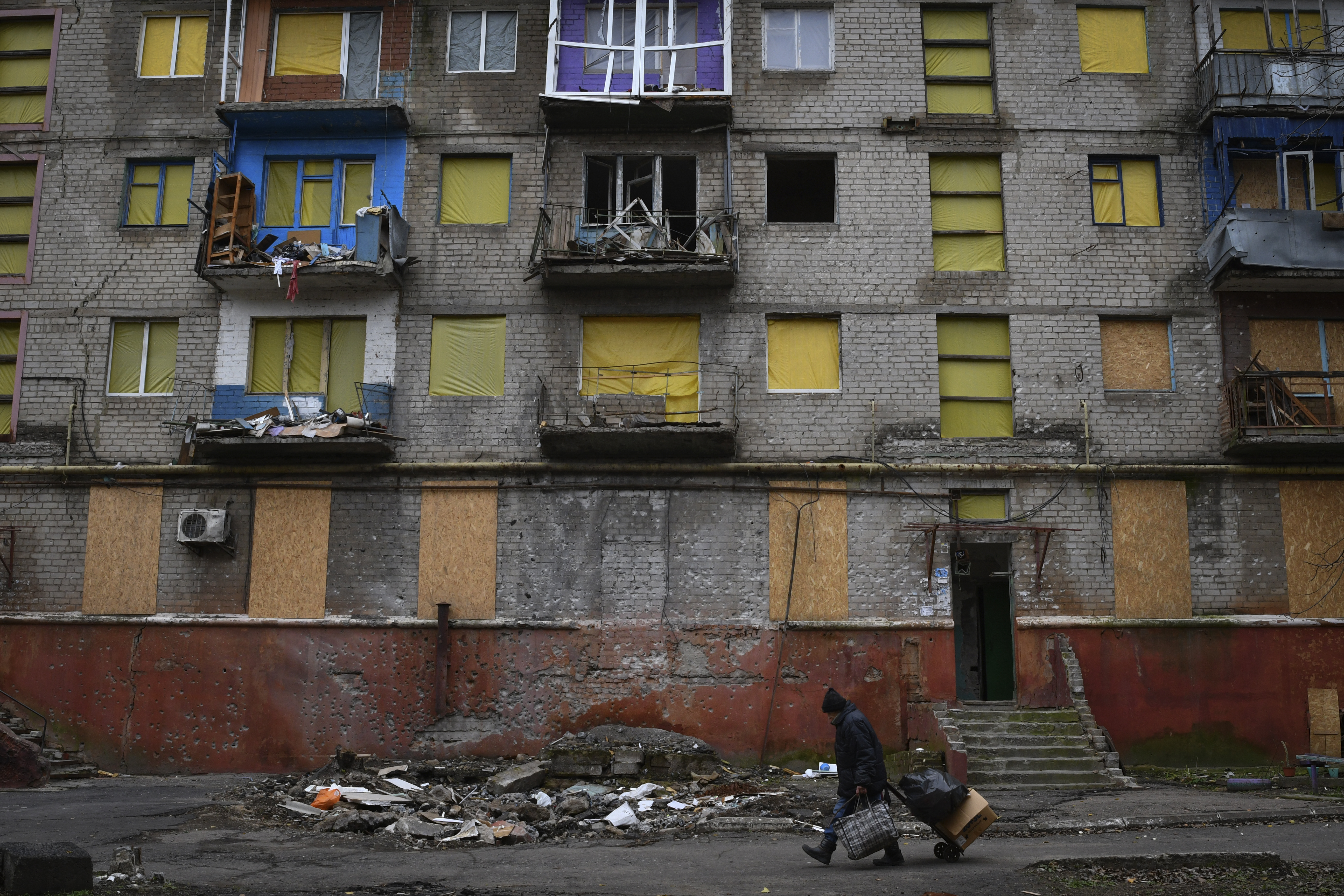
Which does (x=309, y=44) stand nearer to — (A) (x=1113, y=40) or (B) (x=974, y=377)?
(B) (x=974, y=377)

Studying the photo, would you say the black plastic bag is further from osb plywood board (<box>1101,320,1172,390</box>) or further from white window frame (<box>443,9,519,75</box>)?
white window frame (<box>443,9,519,75</box>)

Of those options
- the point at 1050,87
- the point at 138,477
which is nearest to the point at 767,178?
the point at 1050,87

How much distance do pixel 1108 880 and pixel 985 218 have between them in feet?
40.4

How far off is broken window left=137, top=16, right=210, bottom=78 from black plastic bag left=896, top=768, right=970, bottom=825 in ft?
57.6

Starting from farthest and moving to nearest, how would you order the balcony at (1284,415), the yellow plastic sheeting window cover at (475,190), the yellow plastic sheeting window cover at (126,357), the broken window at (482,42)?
the broken window at (482,42)
the yellow plastic sheeting window cover at (475,190)
the yellow plastic sheeting window cover at (126,357)
the balcony at (1284,415)

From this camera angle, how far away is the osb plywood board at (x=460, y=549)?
55.3ft

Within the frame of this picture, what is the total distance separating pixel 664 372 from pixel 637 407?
2.53ft

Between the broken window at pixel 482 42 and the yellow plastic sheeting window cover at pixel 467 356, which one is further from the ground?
the broken window at pixel 482 42

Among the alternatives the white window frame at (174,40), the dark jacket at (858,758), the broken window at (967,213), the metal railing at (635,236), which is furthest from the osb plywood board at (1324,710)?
the white window frame at (174,40)

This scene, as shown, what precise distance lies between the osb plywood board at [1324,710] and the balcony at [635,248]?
11475 mm

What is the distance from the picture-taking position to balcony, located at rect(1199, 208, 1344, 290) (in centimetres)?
1678

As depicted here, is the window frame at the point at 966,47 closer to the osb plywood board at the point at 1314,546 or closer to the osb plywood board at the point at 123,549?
the osb plywood board at the point at 1314,546

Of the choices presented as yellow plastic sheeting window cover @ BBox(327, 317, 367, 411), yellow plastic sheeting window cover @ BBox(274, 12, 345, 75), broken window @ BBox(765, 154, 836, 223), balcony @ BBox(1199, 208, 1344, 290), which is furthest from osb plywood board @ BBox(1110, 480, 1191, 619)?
yellow plastic sheeting window cover @ BBox(274, 12, 345, 75)

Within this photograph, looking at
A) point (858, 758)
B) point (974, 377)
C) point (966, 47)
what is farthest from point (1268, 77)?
point (858, 758)
